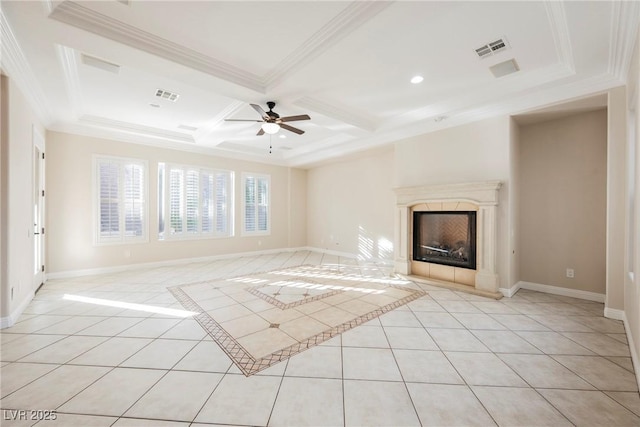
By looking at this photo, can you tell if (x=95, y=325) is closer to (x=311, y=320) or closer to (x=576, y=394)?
(x=311, y=320)

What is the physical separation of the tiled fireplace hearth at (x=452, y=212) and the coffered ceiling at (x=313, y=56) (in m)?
1.25

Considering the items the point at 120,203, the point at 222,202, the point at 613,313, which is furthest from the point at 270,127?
the point at 613,313

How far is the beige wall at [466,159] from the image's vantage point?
397 centimetres

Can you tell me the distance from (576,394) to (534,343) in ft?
2.48

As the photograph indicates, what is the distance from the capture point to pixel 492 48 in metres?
2.83

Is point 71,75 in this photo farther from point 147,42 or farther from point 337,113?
point 337,113

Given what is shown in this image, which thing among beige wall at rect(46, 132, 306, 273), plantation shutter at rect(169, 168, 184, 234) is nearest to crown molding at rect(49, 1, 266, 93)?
beige wall at rect(46, 132, 306, 273)

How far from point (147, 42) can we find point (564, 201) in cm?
602

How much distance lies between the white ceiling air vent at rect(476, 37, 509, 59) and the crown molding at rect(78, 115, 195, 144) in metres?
5.84

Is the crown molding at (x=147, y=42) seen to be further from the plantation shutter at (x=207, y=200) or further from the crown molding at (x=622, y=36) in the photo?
the plantation shutter at (x=207, y=200)

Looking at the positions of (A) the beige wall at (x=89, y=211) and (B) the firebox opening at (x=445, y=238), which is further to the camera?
(A) the beige wall at (x=89, y=211)

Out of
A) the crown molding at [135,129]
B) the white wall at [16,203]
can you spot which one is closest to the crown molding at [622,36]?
the white wall at [16,203]

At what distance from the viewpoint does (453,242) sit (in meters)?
4.54

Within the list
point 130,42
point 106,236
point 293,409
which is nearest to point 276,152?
point 106,236
